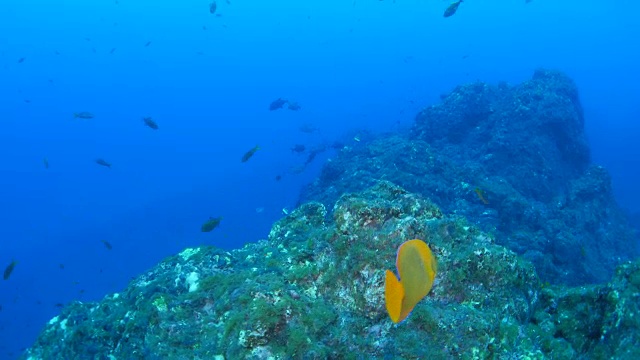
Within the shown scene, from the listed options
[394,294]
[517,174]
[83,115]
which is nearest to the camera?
[394,294]

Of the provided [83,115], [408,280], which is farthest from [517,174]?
[83,115]

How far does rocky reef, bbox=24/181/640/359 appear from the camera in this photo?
2.58m

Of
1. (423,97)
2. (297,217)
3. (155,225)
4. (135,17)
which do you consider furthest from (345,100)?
(135,17)

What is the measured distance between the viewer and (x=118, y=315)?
11.6ft

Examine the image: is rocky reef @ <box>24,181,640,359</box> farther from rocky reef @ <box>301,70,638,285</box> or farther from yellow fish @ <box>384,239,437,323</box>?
rocky reef @ <box>301,70,638,285</box>

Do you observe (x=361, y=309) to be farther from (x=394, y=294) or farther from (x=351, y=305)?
(x=394, y=294)

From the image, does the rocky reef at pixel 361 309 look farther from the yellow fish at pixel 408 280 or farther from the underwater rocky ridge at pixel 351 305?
the yellow fish at pixel 408 280

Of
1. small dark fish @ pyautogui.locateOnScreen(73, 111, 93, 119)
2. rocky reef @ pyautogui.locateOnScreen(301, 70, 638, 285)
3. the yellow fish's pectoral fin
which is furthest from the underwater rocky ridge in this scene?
small dark fish @ pyautogui.locateOnScreen(73, 111, 93, 119)

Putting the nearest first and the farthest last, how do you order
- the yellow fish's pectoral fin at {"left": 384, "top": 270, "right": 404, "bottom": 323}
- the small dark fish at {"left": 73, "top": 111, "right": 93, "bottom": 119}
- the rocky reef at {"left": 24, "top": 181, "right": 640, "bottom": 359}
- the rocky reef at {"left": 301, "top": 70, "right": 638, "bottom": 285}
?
the yellow fish's pectoral fin at {"left": 384, "top": 270, "right": 404, "bottom": 323} < the rocky reef at {"left": 24, "top": 181, "right": 640, "bottom": 359} < the rocky reef at {"left": 301, "top": 70, "right": 638, "bottom": 285} < the small dark fish at {"left": 73, "top": 111, "right": 93, "bottom": 119}

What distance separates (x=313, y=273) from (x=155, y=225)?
93.2 ft

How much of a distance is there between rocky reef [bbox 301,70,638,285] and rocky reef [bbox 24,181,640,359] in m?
5.17

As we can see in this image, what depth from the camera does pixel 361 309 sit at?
2.92 metres

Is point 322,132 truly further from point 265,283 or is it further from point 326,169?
point 265,283

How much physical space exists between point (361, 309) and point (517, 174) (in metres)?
12.2
